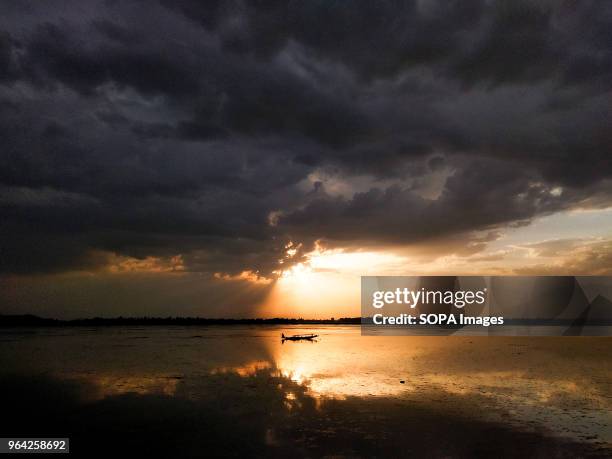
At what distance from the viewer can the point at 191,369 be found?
38.0m

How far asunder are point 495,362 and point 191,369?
29.7 metres

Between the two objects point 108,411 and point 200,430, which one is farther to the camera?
point 108,411

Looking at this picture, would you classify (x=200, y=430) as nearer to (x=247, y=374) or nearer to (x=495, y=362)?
(x=247, y=374)

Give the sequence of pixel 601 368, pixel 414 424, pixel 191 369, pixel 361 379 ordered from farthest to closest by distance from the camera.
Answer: pixel 601 368
pixel 191 369
pixel 361 379
pixel 414 424

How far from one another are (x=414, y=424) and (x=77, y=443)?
1337 cm

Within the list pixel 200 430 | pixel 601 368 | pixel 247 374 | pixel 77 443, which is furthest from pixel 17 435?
pixel 601 368

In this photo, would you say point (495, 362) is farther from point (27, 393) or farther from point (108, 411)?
point (27, 393)

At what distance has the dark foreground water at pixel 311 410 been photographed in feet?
53.8

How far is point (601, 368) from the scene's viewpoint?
136 ft

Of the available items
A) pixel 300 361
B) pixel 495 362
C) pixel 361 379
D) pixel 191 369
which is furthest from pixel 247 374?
pixel 495 362

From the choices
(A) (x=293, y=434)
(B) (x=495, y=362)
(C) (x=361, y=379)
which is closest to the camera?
(A) (x=293, y=434)

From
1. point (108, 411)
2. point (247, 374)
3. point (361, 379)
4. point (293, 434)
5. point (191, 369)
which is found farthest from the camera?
point (191, 369)

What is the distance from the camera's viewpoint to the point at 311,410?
2206 centimetres

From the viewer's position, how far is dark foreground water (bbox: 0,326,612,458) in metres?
16.4
